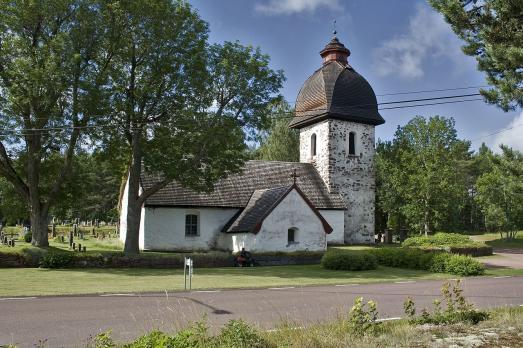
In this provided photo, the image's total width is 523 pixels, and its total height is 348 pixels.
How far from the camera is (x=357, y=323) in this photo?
8133mm

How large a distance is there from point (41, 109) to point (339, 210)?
23294 millimetres

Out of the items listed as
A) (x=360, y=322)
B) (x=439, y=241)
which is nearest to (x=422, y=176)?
(x=439, y=241)

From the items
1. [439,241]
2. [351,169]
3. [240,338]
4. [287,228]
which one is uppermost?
[351,169]

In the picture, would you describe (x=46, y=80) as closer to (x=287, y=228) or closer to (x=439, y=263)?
(x=287, y=228)

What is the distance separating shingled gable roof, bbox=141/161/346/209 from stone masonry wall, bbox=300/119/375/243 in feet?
3.83

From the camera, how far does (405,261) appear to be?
2656cm

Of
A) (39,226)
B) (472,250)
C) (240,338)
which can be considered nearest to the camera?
(240,338)

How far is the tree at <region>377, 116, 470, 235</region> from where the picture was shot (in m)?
44.3

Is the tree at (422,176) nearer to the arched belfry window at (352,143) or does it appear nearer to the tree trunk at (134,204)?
the arched belfry window at (352,143)

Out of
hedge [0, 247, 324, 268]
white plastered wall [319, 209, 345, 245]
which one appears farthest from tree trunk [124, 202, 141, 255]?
white plastered wall [319, 209, 345, 245]

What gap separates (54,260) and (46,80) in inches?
334

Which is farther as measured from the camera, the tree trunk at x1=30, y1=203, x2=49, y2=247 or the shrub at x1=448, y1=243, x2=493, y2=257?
the shrub at x1=448, y1=243, x2=493, y2=257

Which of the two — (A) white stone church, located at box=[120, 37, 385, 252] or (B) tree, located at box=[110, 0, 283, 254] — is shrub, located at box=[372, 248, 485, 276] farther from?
(B) tree, located at box=[110, 0, 283, 254]

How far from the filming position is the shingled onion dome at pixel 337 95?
1609 inches
